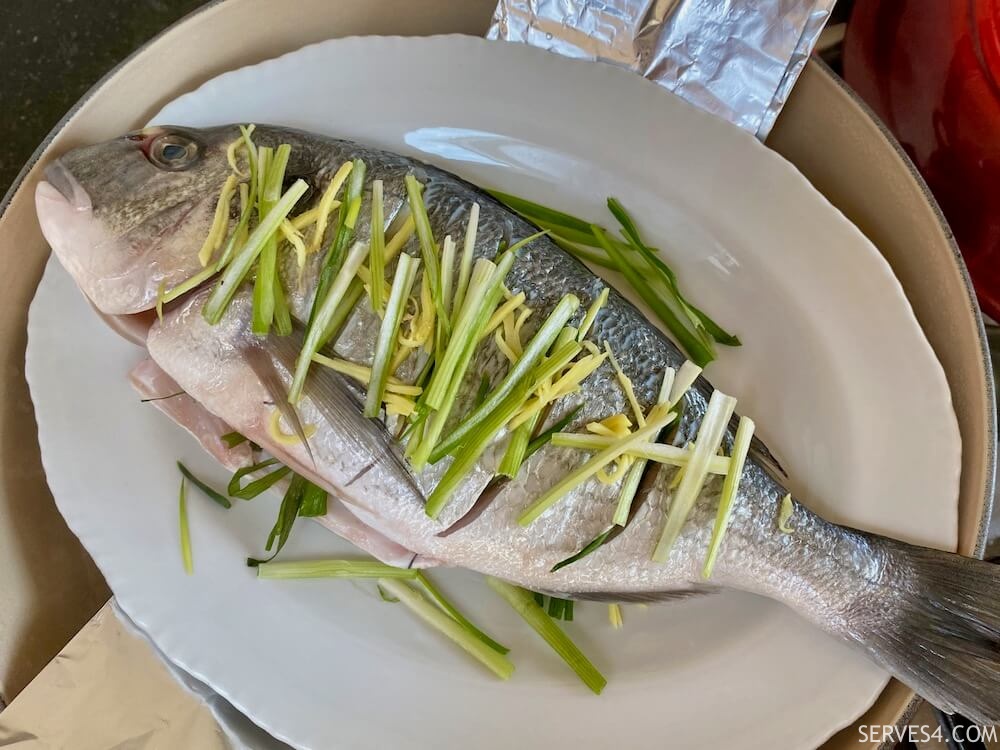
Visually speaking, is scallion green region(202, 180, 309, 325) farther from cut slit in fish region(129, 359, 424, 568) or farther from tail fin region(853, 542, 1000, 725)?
tail fin region(853, 542, 1000, 725)

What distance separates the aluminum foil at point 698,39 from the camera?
3.87 ft

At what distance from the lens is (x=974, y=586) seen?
96 centimetres

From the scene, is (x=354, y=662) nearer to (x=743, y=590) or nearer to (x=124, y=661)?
(x=124, y=661)

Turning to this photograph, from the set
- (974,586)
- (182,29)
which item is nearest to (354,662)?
(974,586)

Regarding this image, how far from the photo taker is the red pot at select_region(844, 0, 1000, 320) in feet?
3.07

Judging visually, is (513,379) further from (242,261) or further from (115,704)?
(115,704)

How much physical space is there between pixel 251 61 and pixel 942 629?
1.29 m

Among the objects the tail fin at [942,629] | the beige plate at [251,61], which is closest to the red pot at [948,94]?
the beige plate at [251,61]

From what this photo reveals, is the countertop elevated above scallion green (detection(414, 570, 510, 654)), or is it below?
above

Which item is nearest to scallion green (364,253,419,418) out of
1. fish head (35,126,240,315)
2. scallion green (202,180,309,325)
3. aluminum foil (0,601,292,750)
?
scallion green (202,180,309,325)

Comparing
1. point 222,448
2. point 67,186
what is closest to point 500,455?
point 222,448

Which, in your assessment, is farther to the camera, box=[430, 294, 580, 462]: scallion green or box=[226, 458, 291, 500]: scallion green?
box=[226, 458, 291, 500]: scallion green

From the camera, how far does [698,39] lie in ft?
3.94

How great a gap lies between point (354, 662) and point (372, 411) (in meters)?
0.39
